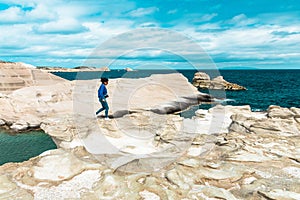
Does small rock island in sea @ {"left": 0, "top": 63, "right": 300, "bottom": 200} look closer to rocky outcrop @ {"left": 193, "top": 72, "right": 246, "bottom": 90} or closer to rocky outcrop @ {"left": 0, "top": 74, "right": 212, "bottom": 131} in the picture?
rocky outcrop @ {"left": 0, "top": 74, "right": 212, "bottom": 131}

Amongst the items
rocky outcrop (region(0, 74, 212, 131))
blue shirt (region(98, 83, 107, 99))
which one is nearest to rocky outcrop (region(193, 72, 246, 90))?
rocky outcrop (region(0, 74, 212, 131))

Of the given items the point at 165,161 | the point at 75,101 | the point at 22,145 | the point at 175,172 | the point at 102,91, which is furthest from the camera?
the point at 75,101

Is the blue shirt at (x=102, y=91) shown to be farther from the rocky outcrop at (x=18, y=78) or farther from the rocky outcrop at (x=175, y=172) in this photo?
the rocky outcrop at (x=18, y=78)

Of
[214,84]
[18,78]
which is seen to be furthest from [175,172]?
[214,84]

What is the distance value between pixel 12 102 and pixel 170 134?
86.4 ft

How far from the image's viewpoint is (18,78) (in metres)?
46.6

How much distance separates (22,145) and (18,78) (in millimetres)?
22562

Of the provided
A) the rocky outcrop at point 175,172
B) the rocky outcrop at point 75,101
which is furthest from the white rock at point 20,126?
the rocky outcrop at point 175,172

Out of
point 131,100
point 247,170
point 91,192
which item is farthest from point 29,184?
point 131,100

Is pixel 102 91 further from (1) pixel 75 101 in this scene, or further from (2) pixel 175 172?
(1) pixel 75 101

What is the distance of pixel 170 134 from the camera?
20.3 m

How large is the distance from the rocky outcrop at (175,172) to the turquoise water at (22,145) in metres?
9.69

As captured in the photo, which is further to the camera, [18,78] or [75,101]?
[18,78]

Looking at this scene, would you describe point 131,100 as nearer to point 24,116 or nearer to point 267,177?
point 24,116
